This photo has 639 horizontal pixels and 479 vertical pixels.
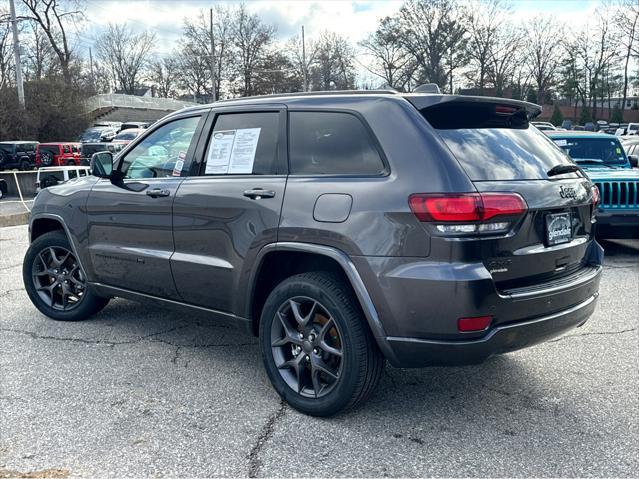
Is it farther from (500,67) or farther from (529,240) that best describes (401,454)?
(500,67)

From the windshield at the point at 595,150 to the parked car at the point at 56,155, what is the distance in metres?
24.2

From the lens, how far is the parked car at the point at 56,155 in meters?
28.0

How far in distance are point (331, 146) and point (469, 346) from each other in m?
1.34

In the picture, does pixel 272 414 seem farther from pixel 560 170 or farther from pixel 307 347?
pixel 560 170

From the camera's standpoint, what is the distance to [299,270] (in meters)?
3.71

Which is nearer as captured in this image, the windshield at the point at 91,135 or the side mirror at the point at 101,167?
the side mirror at the point at 101,167

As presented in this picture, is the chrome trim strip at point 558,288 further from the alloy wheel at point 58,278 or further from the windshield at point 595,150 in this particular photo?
the windshield at point 595,150

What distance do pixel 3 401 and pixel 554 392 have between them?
11.0 feet

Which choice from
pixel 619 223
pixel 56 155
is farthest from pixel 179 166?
pixel 56 155

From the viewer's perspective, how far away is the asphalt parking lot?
2.97 meters

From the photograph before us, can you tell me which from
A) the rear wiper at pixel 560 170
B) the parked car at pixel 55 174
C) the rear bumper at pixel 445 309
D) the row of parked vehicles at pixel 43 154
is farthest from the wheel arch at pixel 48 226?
the row of parked vehicles at pixel 43 154

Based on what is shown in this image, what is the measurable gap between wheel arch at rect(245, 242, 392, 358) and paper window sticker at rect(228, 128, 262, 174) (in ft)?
1.94

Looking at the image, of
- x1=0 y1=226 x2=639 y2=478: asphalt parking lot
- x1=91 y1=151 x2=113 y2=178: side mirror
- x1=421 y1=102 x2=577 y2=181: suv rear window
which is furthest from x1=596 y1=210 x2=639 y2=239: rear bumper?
x1=91 y1=151 x2=113 y2=178: side mirror

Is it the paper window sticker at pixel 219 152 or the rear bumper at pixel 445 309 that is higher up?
the paper window sticker at pixel 219 152
